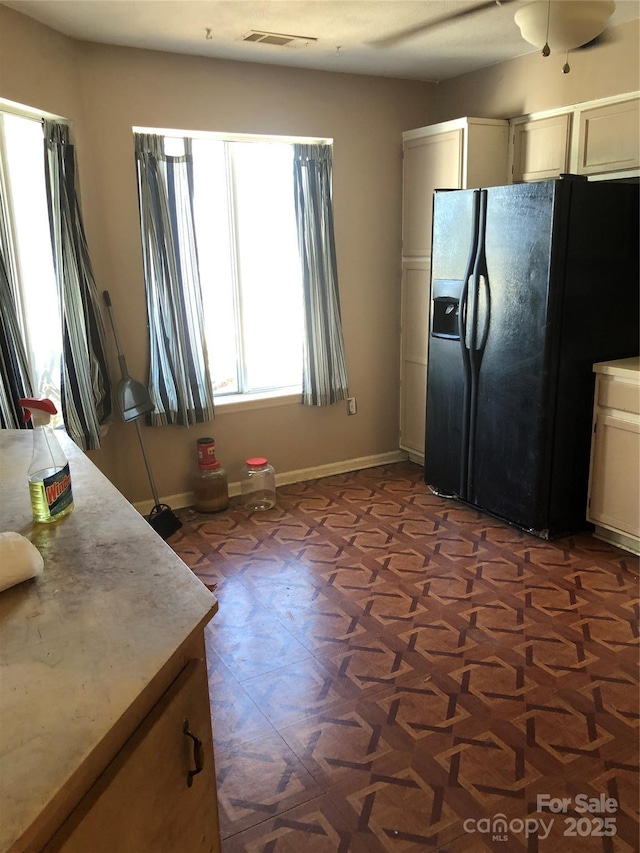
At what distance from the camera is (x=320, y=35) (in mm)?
3193

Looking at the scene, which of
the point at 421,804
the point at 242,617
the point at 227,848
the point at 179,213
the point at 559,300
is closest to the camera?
the point at 227,848

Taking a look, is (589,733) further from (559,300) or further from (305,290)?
(305,290)

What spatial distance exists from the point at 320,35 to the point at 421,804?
324cm

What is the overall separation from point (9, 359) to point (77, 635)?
187 centimetres

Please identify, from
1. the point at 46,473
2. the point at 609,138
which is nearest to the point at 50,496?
the point at 46,473

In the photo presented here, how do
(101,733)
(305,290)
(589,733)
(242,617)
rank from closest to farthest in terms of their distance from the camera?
(101,733), (589,733), (242,617), (305,290)

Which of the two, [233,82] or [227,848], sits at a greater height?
[233,82]

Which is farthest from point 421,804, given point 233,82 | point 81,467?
point 233,82

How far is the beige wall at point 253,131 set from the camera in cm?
335

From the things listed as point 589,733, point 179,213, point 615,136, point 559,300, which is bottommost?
point 589,733

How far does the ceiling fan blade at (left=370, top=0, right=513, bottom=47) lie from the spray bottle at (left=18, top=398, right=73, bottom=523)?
8.36ft

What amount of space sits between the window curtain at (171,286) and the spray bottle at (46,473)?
214 cm

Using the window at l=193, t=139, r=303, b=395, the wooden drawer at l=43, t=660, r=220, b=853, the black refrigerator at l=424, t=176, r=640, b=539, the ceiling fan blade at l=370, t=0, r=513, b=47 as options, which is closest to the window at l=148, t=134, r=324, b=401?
the window at l=193, t=139, r=303, b=395

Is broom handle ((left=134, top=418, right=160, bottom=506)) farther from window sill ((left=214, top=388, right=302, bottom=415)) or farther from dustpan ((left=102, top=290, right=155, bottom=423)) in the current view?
window sill ((left=214, top=388, right=302, bottom=415))
